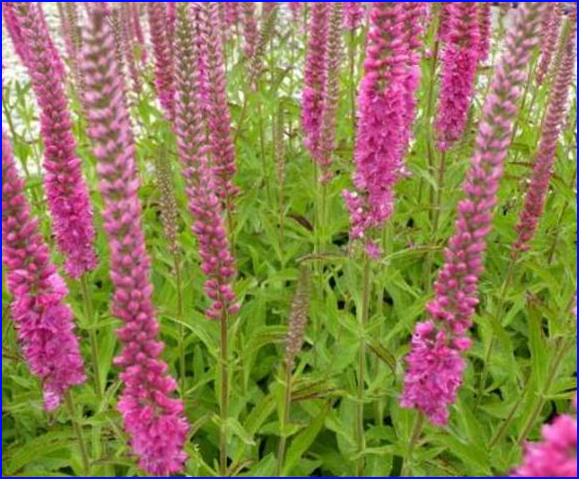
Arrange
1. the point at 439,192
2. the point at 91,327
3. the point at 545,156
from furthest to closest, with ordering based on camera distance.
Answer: the point at 439,192
the point at 91,327
the point at 545,156

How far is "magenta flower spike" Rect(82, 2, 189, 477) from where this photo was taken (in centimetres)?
199

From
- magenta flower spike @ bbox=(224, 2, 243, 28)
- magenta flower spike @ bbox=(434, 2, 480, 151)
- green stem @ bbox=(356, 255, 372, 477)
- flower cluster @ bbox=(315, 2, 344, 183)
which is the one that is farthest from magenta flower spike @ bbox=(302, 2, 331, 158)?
magenta flower spike @ bbox=(224, 2, 243, 28)

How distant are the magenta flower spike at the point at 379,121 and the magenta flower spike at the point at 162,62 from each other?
216 centimetres

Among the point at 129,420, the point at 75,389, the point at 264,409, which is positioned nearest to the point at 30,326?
the point at 129,420

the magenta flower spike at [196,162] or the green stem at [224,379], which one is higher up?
the magenta flower spike at [196,162]

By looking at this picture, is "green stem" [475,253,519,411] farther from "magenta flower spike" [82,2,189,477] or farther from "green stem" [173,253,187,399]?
"magenta flower spike" [82,2,189,477]

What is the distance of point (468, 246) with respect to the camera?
8.90 ft

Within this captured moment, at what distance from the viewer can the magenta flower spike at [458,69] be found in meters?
4.53

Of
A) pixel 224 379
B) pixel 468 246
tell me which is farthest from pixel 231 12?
pixel 468 246

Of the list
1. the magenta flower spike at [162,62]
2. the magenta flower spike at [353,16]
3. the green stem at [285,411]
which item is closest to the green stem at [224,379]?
the green stem at [285,411]

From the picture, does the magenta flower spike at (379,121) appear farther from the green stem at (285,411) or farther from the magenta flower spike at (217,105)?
the green stem at (285,411)

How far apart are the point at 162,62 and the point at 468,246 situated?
3.69 m

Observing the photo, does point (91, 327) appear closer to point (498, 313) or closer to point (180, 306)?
point (180, 306)

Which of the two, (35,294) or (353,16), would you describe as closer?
(35,294)
